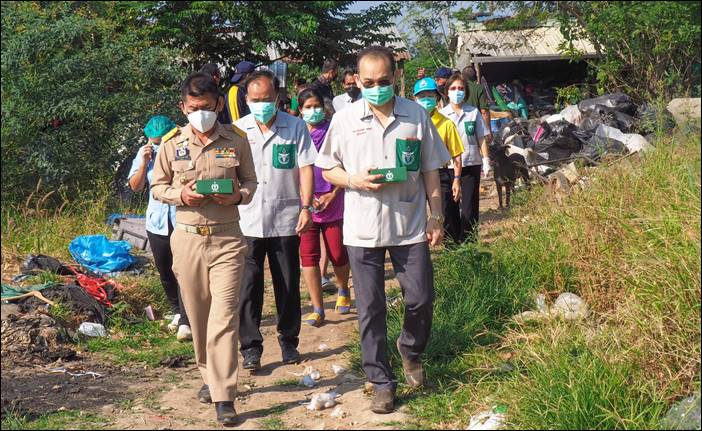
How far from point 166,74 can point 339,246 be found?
6141 millimetres

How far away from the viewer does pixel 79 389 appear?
612cm

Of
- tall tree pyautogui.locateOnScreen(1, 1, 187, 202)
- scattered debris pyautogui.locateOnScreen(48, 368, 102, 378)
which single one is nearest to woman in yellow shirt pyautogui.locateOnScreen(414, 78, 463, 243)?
scattered debris pyautogui.locateOnScreen(48, 368, 102, 378)

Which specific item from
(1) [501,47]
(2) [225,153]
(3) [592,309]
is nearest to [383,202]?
(2) [225,153]

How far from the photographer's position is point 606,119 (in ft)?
42.8

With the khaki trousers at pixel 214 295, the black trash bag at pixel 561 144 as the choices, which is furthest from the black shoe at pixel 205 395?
the black trash bag at pixel 561 144

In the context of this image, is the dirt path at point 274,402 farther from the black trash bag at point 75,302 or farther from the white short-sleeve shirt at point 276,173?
the black trash bag at point 75,302

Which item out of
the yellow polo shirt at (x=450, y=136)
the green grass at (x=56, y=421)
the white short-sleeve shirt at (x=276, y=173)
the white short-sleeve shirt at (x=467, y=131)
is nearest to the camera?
the green grass at (x=56, y=421)

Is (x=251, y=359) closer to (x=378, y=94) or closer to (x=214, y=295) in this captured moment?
(x=214, y=295)

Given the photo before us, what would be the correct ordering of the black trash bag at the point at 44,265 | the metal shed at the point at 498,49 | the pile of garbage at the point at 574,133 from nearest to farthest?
1. the black trash bag at the point at 44,265
2. the pile of garbage at the point at 574,133
3. the metal shed at the point at 498,49

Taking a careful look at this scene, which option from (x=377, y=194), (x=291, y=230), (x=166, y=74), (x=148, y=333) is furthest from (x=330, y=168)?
(x=166, y=74)

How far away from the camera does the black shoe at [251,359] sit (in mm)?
6566

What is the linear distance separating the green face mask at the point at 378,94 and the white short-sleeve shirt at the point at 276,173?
Result: 122cm

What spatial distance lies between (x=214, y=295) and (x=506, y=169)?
25.6 feet

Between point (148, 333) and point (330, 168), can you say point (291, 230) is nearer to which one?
point (330, 168)
